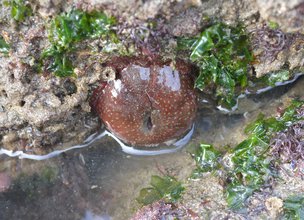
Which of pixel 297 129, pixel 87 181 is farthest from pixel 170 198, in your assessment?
pixel 297 129

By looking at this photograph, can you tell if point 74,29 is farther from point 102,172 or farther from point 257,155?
point 257,155

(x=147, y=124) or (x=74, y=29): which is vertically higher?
(x=74, y=29)

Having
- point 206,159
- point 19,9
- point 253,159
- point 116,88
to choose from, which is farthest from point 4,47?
point 253,159

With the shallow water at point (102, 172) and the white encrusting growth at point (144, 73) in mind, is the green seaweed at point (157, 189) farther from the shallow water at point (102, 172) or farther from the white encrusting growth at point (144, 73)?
the white encrusting growth at point (144, 73)

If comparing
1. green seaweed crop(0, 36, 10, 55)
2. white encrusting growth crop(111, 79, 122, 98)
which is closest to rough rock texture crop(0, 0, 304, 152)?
green seaweed crop(0, 36, 10, 55)

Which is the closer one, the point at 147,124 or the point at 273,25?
the point at 273,25

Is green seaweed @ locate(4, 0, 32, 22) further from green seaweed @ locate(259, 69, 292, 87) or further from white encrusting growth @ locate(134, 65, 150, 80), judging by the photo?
green seaweed @ locate(259, 69, 292, 87)

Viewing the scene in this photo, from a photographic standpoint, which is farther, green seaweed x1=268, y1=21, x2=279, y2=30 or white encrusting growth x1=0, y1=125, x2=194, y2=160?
white encrusting growth x1=0, y1=125, x2=194, y2=160

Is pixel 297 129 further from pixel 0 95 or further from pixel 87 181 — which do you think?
pixel 0 95
